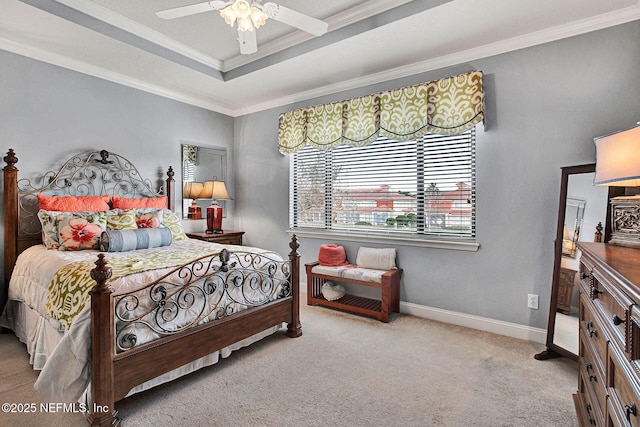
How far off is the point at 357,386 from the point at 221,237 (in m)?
2.77

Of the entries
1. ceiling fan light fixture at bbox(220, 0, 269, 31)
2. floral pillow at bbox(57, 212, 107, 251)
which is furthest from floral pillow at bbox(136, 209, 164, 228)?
ceiling fan light fixture at bbox(220, 0, 269, 31)

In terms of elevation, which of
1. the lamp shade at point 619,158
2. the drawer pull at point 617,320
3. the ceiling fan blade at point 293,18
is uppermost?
the ceiling fan blade at point 293,18

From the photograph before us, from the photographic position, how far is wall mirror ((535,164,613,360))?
7.62ft

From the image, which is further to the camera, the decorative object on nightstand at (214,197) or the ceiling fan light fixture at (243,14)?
the decorative object on nightstand at (214,197)

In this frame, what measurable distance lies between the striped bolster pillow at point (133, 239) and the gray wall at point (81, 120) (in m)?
1.14

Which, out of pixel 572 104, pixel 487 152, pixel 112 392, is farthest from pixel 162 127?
pixel 572 104

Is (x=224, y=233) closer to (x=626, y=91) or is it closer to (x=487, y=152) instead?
(x=487, y=152)

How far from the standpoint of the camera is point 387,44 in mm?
2969

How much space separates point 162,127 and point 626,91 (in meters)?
4.58

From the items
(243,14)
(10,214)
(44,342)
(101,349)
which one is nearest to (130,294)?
(101,349)

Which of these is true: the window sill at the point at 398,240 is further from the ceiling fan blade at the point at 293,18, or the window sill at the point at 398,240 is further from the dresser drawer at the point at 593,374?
the ceiling fan blade at the point at 293,18

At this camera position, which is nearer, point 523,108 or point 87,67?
point 523,108

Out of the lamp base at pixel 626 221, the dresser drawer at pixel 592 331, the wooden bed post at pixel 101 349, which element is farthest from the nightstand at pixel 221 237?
the lamp base at pixel 626 221

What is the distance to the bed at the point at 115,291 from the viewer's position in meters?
1.71
